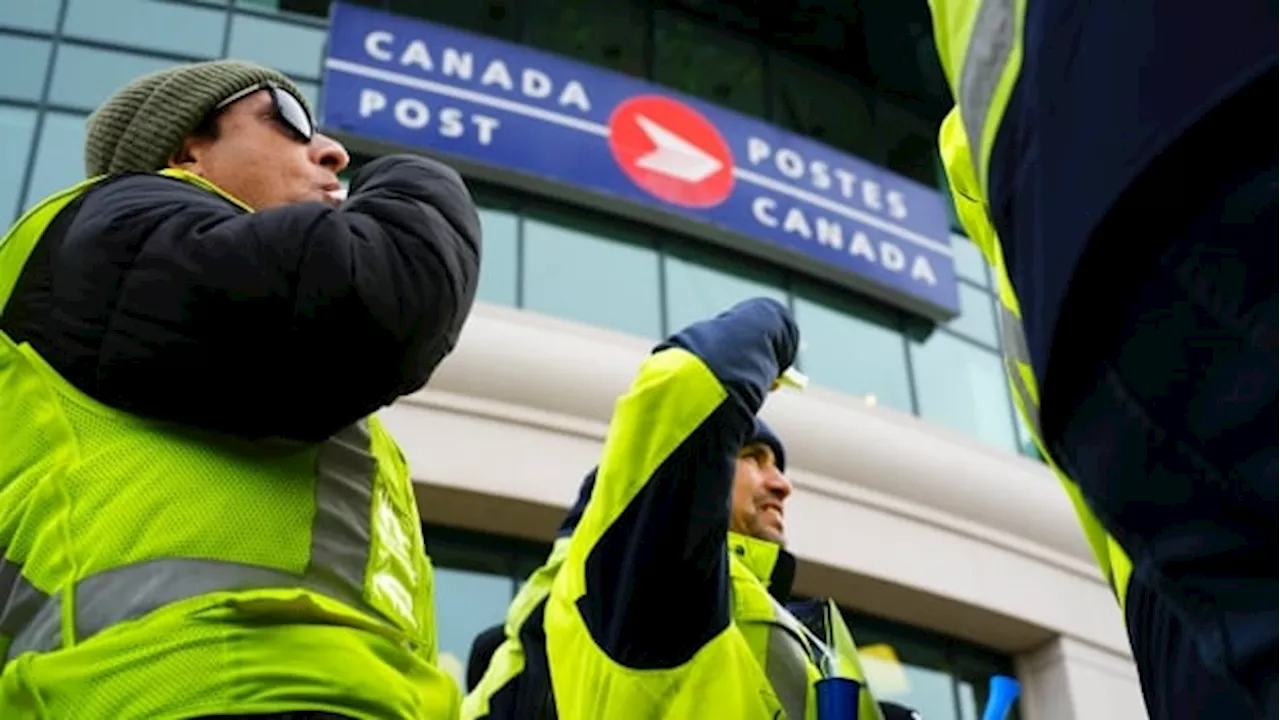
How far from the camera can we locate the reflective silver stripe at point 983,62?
119 cm

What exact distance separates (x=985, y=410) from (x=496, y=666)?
9700mm

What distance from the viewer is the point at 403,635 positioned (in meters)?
1.75

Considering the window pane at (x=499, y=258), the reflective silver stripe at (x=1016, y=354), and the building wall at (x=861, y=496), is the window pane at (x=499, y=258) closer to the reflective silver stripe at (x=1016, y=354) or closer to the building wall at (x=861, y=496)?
the building wall at (x=861, y=496)

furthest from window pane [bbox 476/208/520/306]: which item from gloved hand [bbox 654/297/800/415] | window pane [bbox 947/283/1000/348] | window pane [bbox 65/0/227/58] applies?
gloved hand [bbox 654/297/800/415]

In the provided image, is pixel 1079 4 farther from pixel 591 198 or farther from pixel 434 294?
pixel 591 198

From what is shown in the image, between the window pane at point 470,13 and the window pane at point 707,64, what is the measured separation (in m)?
1.34

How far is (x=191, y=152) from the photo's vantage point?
2.13m

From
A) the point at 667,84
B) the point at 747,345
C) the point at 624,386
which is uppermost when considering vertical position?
the point at 667,84

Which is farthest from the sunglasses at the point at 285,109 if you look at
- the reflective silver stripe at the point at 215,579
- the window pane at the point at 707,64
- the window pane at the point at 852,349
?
the window pane at the point at 707,64

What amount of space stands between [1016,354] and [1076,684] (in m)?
10.2

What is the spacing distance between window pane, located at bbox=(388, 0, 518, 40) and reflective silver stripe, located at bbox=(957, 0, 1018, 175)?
1148 centimetres

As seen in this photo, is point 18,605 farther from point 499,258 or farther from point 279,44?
point 279,44

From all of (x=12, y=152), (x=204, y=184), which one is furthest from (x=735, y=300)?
(x=204, y=184)

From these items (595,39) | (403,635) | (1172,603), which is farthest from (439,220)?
(595,39)
